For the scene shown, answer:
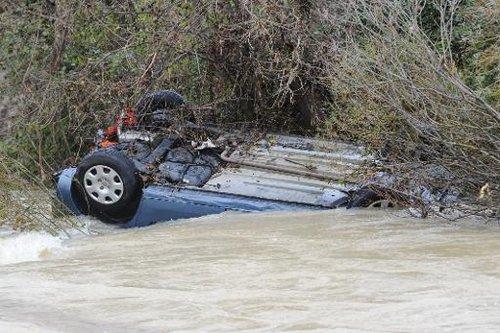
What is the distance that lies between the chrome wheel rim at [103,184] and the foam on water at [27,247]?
0.90 metres

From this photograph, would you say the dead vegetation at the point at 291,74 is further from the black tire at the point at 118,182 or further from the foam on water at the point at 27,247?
the foam on water at the point at 27,247

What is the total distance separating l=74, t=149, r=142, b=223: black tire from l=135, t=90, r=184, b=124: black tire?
111 centimetres

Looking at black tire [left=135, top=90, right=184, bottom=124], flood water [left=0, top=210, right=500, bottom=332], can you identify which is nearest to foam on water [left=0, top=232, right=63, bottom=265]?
flood water [left=0, top=210, right=500, bottom=332]

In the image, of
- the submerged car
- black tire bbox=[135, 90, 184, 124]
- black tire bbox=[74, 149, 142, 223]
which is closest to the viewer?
the submerged car

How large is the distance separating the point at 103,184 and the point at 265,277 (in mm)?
3292

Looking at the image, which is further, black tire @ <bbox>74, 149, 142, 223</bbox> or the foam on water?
black tire @ <bbox>74, 149, 142, 223</bbox>

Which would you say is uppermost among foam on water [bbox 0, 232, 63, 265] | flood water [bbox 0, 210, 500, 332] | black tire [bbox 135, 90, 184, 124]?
black tire [bbox 135, 90, 184, 124]

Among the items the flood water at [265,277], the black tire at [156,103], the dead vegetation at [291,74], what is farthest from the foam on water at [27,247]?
the black tire at [156,103]

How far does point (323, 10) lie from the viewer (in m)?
10.4

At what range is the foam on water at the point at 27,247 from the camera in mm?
7688

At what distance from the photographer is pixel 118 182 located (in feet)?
30.0

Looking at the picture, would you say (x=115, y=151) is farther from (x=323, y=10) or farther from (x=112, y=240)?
(x=323, y=10)

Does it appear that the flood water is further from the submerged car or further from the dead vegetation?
the dead vegetation

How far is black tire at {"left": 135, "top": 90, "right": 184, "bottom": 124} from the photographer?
407 inches
